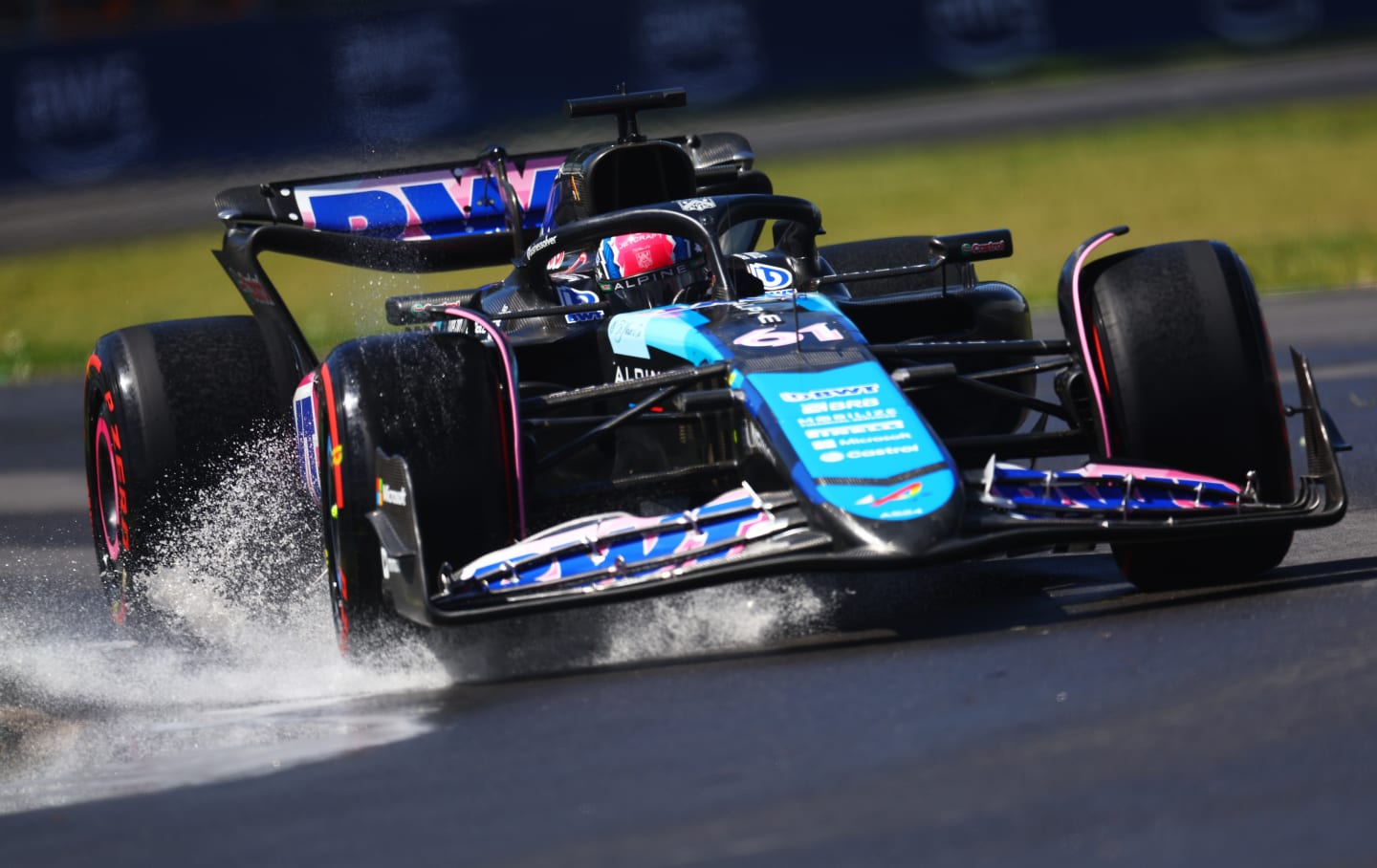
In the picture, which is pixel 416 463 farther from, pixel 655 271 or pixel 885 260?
pixel 885 260

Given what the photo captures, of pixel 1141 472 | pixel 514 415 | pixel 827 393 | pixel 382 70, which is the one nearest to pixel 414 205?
pixel 514 415

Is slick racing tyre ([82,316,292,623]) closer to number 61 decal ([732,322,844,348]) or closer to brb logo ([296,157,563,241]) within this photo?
brb logo ([296,157,563,241])

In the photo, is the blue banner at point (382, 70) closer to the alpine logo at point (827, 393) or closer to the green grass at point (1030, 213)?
the green grass at point (1030, 213)

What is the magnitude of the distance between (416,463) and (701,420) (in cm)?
93

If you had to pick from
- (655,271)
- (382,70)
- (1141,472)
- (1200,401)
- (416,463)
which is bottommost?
(1141,472)

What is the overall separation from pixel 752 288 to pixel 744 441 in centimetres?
136

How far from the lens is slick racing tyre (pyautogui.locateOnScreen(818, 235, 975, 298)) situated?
8.14 meters

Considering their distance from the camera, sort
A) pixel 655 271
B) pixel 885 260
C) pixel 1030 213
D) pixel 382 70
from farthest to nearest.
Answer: pixel 382 70 < pixel 1030 213 < pixel 885 260 < pixel 655 271

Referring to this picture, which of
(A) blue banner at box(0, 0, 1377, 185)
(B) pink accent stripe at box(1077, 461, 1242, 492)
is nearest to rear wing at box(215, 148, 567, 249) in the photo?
(B) pink accent stripe at box(1077, 461, 1242, 492)

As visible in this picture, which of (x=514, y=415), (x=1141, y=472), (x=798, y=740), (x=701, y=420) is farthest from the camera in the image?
(x=701, y=420)

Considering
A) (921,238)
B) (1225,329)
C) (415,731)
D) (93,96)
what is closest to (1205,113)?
(93,96)

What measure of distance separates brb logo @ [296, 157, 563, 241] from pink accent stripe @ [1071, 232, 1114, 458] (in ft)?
10.8

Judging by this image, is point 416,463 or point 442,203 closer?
point 416,463

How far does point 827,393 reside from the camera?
5.67 metres
